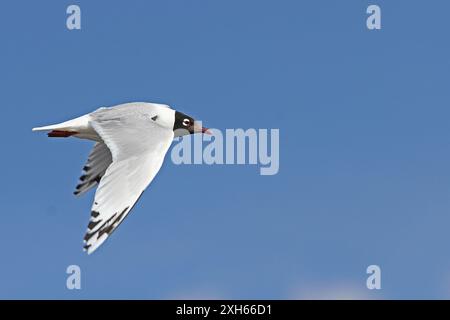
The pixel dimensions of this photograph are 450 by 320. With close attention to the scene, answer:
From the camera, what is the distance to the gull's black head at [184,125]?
9719 millimetres

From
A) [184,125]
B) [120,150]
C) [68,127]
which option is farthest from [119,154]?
[184,125]

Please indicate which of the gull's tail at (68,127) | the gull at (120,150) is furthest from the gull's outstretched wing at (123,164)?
the gull's tail at (68,127)

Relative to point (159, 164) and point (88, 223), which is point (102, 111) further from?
point (88, 223)

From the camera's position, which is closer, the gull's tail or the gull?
the gull

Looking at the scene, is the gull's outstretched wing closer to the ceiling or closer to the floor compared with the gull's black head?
closer to the floor

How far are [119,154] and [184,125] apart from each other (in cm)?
191

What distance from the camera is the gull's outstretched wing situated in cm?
731

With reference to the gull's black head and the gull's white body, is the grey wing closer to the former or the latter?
the gull's white body

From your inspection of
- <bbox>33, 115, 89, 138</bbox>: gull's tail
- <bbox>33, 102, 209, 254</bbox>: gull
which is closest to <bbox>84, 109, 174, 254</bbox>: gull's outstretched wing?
<bbox>33, 102, 209, 254</bbox>: gull

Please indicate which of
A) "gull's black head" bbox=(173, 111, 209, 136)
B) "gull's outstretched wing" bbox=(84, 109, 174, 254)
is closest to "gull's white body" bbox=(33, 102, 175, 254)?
"gull's outstretched wing" bbox=(84, 109, 174, 254)

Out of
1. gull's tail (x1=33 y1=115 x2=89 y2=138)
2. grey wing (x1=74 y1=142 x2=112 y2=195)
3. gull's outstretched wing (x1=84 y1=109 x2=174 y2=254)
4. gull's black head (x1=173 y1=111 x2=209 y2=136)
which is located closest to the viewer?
gull's outstretched wing (x1=84 y1=109 x2=174 y2=254)

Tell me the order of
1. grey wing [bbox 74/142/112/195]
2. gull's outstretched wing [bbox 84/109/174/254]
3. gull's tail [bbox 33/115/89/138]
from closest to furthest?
gull's outstretched wing [bbox 84/109/174/254], gull's tail [bbox 33/115/89/138], grey wing [bbox 74/142/112/195]
